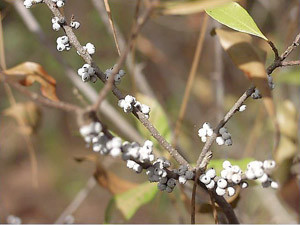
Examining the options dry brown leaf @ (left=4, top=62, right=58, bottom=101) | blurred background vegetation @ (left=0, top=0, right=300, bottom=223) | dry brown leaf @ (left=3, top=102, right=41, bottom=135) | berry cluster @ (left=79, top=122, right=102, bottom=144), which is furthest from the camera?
blurred background vegetation @ (left=0, top=0, right=300, bottom=223)

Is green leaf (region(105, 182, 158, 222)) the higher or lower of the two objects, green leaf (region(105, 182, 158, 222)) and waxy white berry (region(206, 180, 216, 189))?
the lower

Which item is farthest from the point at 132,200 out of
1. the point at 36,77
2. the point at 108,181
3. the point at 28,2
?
the point at 28,2

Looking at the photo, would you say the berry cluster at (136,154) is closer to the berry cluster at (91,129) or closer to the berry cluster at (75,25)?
the berry cluster at (91,129)

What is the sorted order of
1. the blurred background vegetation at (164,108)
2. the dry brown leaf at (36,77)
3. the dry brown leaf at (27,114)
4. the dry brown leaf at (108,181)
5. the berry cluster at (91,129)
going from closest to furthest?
the berry cluster at (91,129)
the dry brown leaf at (36,77)
the dry brown leaf at (108,181)
the dry brown leaf at (27,114)
the blurred background vegetation at (164,108)

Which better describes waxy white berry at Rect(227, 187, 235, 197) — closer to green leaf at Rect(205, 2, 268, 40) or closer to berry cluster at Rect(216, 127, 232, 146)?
berry cluster at Rect(216, 127, 232, 146)

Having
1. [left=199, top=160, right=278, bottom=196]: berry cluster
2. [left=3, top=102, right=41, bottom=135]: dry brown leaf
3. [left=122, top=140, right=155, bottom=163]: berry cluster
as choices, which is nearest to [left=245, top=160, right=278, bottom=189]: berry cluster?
[left=199, top=160, right=278, bottom=196]: berry cluster

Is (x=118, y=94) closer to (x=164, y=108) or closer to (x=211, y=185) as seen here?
(x=211, y=185)

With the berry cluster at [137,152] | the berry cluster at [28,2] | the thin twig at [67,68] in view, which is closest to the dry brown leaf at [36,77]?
the berry cluster at [28,2]
